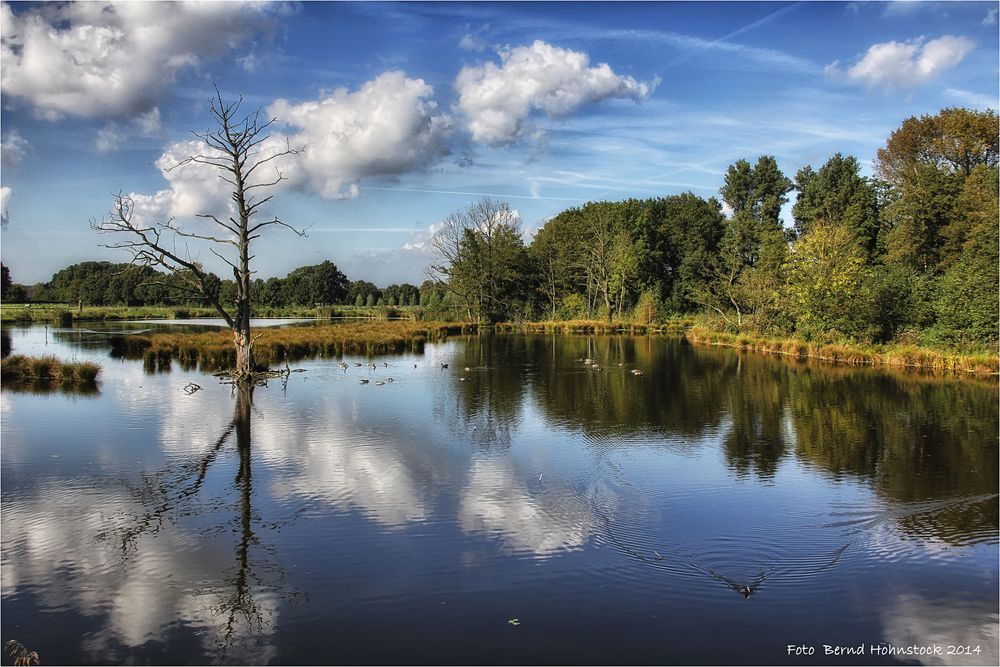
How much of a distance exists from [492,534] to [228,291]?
396ft

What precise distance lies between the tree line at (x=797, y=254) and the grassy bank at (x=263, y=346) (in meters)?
22.7

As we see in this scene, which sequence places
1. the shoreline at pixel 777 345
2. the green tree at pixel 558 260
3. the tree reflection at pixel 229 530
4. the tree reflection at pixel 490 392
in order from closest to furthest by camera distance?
the tree reflection at pixel 229 530 → the tree reflection at pixel 490 392 → the shoreline at pixel 777 345 → the green tree at pixel 558 260

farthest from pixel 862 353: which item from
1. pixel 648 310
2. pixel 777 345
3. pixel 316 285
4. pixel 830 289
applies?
pixel 316 285

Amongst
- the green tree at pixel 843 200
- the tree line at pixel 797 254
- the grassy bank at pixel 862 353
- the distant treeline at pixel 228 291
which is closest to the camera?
the grassy bank at pixel 862 353

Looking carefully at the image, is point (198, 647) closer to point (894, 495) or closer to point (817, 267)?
point (894, 495)

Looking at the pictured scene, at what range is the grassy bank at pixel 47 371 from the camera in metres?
22.0

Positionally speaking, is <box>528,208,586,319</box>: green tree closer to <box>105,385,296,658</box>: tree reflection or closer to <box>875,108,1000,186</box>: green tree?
<box>875,108,1000,186</box>: green tree

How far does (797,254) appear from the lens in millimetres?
38000

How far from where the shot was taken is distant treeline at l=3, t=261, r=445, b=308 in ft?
354

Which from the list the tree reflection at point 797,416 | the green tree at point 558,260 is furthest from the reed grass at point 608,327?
the tree reflection at point 797,416

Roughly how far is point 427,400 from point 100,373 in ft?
42.9

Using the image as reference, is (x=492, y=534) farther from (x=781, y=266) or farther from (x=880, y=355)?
(x=781, y=266)

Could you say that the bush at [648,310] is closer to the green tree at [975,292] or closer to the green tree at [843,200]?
the green tree at [843,200]

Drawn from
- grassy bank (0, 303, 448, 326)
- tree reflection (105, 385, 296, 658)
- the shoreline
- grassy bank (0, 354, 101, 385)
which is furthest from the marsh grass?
grassy bank (0, 303, 448, 326)
